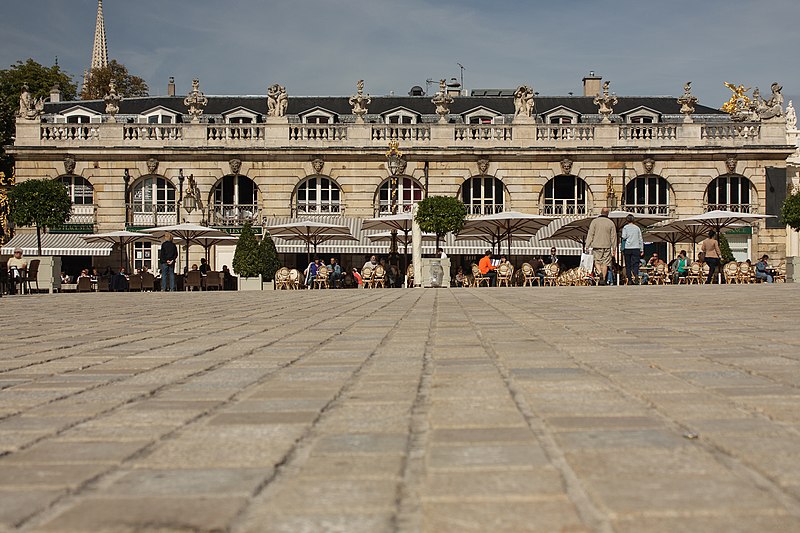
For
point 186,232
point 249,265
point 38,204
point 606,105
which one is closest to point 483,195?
point 606,105

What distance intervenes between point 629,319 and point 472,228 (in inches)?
866

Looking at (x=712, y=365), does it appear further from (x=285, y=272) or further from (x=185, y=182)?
(x=185, y=182)

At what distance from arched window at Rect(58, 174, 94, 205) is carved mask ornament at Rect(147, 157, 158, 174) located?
2733mm

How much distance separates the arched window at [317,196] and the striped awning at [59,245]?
8.31 metres

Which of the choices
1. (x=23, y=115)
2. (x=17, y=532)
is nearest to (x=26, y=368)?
(x=17, y=532)

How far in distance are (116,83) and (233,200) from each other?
21.4 meters

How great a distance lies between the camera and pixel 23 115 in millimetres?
38812

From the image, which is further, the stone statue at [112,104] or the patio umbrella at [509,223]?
the stone statue at [112,104]

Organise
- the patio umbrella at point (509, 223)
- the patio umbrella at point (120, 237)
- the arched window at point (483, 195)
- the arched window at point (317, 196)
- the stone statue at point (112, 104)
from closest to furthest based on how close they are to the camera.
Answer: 1. the patio umbrella at point (509, 223)
2. the patio umbrella at point (120, 237)
3. the stone statue at point (112, 104)
4. the arched window at point (317, 196)
5. the arched window at point (483, 195)

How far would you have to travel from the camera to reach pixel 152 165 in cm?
3859

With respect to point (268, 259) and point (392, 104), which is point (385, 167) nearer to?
point (392, 104)

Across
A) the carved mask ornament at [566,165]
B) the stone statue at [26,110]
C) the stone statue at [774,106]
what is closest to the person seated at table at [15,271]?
the stone statue at [26,110]

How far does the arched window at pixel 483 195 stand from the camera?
39.2 m

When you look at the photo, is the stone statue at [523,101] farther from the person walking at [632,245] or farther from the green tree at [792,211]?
the person walking at [632,245]
